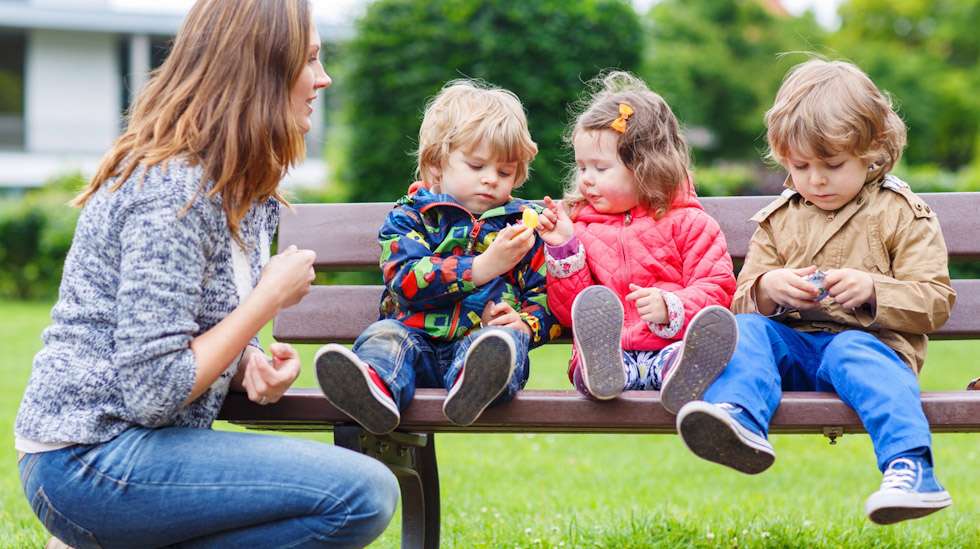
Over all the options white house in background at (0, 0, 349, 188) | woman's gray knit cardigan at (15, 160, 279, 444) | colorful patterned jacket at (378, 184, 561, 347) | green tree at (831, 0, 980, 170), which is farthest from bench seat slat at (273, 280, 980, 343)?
green tree at (831, 0, 980, 170)

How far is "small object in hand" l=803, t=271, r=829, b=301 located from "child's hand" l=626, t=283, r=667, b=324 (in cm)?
37

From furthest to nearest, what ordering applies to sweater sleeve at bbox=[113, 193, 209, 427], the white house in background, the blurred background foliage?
the white house in background → the blurred background foliage → sweater sleeve at bbox=[113, 193, 209, 427]

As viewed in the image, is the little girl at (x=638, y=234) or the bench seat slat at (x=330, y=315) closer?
the little girl at (x=638, y=234)

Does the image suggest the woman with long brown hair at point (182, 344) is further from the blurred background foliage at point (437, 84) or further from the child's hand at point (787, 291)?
the blurred background foliage at point (437, 84)

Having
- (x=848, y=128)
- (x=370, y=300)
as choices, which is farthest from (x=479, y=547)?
(x=848, y=128)

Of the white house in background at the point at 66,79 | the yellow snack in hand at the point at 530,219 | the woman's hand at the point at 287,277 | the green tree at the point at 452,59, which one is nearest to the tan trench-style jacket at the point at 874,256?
the yellow snack in hand at the point at 530,219

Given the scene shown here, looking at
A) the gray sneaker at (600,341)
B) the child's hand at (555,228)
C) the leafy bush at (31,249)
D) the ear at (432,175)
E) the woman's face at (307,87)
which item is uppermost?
the woman's face at (307,87)

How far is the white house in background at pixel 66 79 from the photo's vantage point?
24.7 metres

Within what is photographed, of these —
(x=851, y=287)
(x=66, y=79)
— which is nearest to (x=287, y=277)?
(x=851, y=287)

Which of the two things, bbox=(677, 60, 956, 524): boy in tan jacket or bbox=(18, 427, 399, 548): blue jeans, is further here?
bbox=(677, 60, 956, 524): boy in tan jacket

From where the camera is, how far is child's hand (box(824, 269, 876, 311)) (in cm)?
285

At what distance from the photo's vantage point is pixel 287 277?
250cm

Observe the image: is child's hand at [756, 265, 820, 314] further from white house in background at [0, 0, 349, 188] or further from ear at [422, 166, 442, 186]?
white house in background at [0, 0, 349, 188]

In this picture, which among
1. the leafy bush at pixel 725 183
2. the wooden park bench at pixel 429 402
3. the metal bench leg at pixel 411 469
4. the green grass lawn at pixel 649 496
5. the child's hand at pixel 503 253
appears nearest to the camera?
the wooden park bench at pixel 429 402
